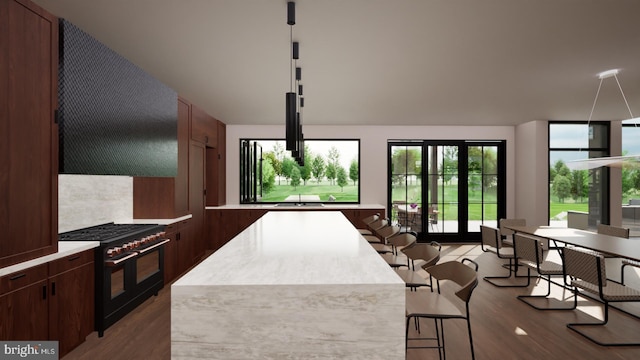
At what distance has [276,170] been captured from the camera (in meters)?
8.34

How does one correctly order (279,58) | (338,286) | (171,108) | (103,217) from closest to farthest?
(338,286), (279,58), (103,217), (171,108)

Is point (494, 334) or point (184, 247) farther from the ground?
point (184, 247)

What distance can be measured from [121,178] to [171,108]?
3.80ft

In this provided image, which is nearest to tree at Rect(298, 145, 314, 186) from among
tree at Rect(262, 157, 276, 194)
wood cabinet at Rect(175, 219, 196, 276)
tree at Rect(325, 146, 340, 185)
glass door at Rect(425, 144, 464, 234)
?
tree at Rect(325, 146, 340, 185)

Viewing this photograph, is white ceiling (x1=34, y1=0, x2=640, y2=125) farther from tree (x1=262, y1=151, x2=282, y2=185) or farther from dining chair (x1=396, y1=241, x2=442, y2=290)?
tree (x1=262, y1=151, x2=282, y2=185)

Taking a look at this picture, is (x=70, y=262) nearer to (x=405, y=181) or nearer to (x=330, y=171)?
(x=330, y=171)

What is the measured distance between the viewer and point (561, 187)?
6.95m

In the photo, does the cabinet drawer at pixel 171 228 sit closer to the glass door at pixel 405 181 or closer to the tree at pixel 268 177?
the tree at pixel 268 177

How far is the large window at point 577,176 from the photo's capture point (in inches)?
272

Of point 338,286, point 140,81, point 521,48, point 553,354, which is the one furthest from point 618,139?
point 140,81

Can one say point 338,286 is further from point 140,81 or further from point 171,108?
point 171,108

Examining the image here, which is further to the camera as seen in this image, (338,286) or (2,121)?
(2,121)

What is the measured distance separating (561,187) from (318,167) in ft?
17.5

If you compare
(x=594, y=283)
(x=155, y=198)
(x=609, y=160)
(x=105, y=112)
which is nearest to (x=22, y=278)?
(x=105, y=112)
